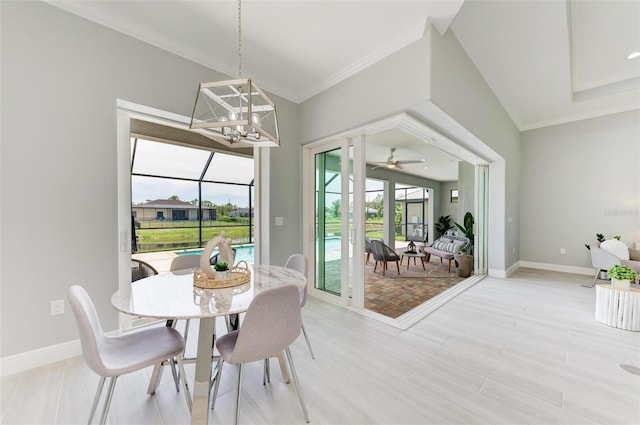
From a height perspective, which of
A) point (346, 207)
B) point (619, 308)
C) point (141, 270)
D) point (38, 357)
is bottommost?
point (38, 357)

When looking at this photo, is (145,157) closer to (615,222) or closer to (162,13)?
(162,13)

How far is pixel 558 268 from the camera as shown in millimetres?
5043

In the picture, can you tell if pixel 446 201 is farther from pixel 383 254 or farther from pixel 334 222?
pixel 334 222

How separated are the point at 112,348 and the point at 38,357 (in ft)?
3.95

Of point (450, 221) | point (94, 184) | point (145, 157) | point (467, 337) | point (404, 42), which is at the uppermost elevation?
point (404, 42)

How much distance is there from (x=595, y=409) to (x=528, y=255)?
491 cm

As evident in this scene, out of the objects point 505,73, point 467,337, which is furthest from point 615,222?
point 467,337

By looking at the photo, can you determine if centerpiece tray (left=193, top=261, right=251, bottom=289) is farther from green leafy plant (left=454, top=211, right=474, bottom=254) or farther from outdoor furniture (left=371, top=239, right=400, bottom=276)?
green leafy plant (left=454, top=211, right=474, bottom=254)

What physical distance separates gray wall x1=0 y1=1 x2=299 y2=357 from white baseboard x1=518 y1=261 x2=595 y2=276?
288 inches

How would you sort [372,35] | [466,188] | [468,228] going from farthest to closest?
Result: [466,188] < [468,228] < [372,35]

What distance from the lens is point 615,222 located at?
449cm

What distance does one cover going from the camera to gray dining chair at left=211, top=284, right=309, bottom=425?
1222 millimetres

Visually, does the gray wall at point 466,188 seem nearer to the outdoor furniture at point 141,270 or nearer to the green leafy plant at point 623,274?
the green leafy plant at point 623,274

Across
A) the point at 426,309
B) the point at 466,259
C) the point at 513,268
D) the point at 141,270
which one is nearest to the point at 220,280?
the point at 141,270
